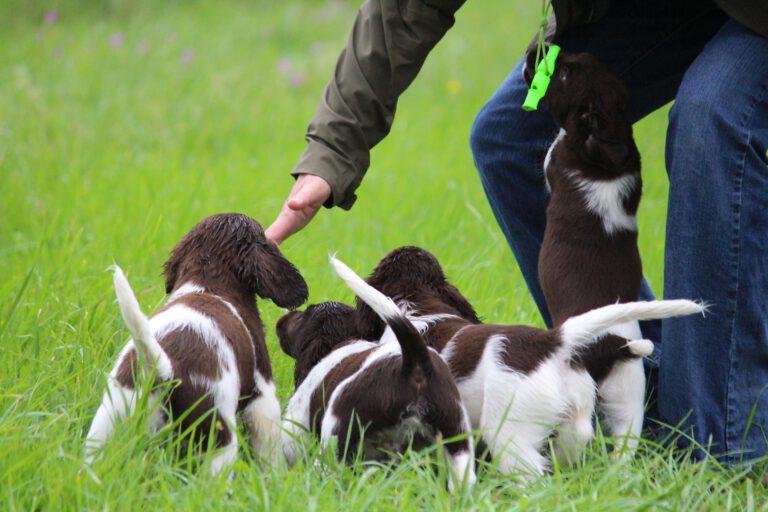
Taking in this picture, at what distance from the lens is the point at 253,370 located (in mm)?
3109

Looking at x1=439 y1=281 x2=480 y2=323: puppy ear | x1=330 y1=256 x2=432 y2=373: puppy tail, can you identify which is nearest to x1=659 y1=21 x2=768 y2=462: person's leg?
x1=439 y1=281 x2=480 y2=323: puppy ear

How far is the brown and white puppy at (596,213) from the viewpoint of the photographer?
10.8ft

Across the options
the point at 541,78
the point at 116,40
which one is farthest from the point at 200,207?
the point at 116,40

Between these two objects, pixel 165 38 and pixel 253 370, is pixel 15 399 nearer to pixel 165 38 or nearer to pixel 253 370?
pixel 253 370

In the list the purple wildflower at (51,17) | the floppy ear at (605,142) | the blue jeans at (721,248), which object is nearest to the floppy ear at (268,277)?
the floppy ear at (605,142)

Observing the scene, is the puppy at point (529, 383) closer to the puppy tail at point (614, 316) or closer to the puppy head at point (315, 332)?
the puppy tail at point (614, 316)

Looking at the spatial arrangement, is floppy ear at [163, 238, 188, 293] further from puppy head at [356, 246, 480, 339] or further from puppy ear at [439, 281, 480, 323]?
puppy ear at [439, 281, 480, 323]

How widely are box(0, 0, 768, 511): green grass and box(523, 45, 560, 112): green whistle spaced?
1.16 metres

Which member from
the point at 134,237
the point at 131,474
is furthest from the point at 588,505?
the point at 134,237

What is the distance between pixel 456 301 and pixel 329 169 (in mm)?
655

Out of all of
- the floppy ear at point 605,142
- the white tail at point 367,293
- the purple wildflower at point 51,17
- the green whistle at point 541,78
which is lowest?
the white tail at point 367,293

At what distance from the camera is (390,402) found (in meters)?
2.86

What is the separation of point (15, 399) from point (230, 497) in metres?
0.93

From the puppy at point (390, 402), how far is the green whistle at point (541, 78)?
0.93 metres
